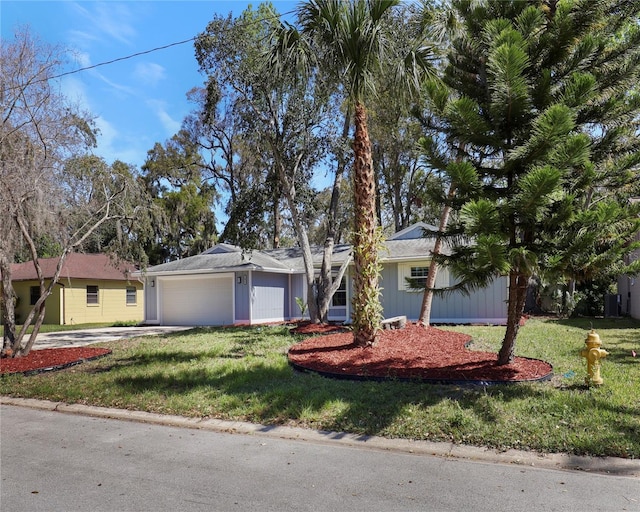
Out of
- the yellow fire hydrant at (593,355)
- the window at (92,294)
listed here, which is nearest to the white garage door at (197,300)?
the window at (92,294)

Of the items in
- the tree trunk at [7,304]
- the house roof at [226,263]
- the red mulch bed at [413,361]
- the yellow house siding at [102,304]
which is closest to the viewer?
the red mulch bed at [413,361]

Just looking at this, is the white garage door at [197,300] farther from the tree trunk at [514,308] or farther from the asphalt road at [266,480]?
the asphalt road at [266,480]

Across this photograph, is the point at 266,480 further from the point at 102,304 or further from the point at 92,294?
the point at 102,304

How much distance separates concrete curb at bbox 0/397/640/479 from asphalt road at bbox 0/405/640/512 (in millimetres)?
122

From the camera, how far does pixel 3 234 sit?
35.8 ft

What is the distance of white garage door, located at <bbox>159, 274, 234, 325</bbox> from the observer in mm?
20922

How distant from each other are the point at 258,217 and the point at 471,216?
446 inches

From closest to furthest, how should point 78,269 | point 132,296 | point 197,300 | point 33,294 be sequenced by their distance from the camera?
point 197,300 → point 78,269 → point 33,294 → point 132,296

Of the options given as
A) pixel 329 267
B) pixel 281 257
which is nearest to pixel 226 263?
pixel 281 257

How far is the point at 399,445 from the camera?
5.42 meters

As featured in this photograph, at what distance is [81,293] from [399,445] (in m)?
23.8

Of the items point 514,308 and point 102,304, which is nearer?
point 514,308

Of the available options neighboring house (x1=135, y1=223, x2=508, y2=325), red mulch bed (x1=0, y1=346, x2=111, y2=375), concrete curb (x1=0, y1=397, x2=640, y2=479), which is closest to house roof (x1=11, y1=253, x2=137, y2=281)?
neighboring house (x1=135, y1=223, x2=508, y2=325)

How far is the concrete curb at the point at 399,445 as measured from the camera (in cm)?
472
